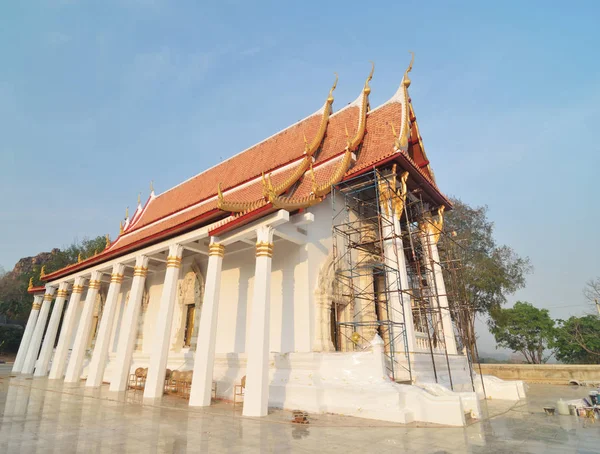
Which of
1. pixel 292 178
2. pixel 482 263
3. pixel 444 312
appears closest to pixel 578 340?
pixel 482 263

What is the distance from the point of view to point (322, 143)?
11.7 metres

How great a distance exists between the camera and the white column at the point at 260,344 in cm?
612

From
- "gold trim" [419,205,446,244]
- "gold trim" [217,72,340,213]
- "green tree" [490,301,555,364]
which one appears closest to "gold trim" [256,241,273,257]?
"gold trim" [217,72,340,213]

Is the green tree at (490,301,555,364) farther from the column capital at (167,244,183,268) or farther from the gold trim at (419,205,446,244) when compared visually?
the column capital at (167,244,183,268)

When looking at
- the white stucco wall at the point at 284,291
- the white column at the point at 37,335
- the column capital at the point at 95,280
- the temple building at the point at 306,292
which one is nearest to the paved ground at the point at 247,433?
the temple building at the point at 306,292

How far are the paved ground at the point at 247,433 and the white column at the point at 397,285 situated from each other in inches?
84.1

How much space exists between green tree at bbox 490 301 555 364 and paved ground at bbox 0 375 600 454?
781 inches

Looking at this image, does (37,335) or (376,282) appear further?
(37,335)

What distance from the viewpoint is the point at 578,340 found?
21969 millimetres

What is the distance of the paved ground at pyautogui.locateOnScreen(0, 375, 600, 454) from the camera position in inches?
165

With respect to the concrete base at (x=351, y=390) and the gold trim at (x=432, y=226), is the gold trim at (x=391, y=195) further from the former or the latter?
the concrete base at (x=351, y=390)

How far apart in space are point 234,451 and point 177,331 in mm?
7822

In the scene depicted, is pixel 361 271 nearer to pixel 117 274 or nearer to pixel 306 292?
pixel 306 292

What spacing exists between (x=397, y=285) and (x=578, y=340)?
21.1 meters
